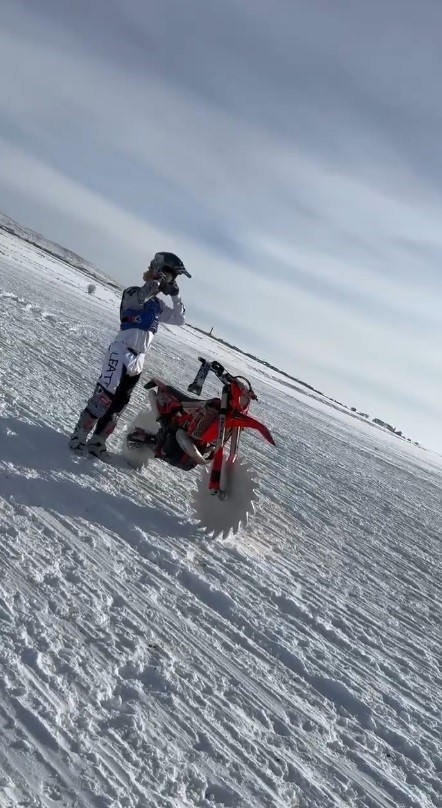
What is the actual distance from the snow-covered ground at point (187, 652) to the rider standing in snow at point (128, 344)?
1.04ft

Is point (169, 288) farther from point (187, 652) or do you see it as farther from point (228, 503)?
point (187, 652)

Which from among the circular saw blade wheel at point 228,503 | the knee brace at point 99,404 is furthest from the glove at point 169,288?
the circular saw blade wheel at point 228,503

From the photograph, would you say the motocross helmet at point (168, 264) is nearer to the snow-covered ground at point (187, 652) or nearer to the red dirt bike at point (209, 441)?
the red dirt bike at point (209, 441)

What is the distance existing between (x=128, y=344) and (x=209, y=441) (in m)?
1.25

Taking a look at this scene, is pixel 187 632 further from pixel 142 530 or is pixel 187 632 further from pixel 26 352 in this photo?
pixel 26 352

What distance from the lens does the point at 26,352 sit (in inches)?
351

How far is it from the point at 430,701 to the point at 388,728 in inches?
25.3

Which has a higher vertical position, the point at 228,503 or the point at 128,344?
the point at 128,344

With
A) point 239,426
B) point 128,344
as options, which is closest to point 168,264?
point 128,344

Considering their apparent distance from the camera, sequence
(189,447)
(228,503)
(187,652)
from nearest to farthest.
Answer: (187,652) → (228,503) → (189,447)

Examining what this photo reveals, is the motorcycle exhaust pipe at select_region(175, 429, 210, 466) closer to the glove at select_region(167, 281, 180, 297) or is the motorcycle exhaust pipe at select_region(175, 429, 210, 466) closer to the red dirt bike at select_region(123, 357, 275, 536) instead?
the red dirt bike at select_region(123, 357, 275, 536)

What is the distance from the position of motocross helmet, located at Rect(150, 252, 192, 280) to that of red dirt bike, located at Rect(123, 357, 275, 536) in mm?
884

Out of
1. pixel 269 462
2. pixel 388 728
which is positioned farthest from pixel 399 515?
pixel 388 728

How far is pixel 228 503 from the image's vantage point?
497cm
